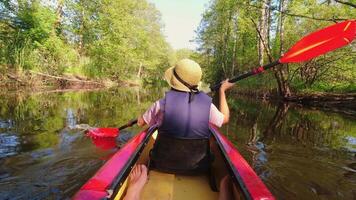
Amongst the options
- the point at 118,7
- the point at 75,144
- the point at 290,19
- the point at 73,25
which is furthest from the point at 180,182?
the point at 118,7

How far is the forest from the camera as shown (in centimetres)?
1520

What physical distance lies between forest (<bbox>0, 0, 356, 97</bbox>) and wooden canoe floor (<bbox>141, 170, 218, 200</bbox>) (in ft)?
20.2

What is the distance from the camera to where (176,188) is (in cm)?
289

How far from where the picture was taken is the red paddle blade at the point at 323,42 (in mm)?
4227

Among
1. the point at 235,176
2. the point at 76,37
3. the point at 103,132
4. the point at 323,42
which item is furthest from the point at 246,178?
the point at 76,37

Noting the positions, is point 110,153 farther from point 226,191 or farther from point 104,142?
point 226,191

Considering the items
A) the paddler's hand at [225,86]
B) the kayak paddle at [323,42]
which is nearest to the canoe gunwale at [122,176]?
the paddler's hand at [225,86]

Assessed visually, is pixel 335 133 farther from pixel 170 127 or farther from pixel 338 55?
pixel 338 55

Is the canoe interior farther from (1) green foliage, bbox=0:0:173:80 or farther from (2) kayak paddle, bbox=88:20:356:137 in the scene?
(1) green foliage, bbox=0:0:173:80

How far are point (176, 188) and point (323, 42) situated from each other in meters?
3.16

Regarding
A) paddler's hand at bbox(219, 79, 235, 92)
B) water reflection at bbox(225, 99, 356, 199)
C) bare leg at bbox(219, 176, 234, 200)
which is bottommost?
water reflection at bbox(225, 99, 356, 199)

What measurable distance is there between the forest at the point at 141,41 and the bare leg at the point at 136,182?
6.42 m

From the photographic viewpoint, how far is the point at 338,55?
15.2m

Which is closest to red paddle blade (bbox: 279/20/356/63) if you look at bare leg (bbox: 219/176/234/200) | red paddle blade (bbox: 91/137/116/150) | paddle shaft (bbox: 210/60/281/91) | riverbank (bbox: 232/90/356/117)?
paddle shaft (bbox: 210/60/281/91)
